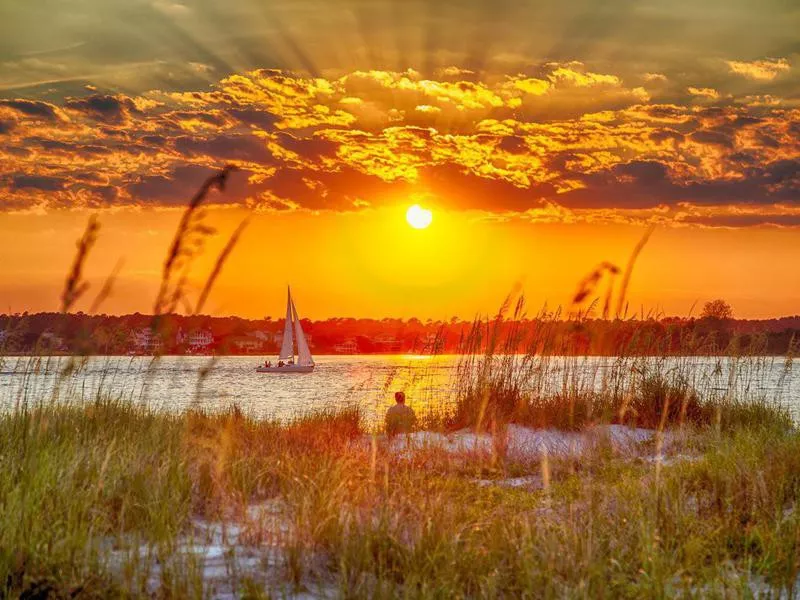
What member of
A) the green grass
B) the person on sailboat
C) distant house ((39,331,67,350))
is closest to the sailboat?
the person on sailboat

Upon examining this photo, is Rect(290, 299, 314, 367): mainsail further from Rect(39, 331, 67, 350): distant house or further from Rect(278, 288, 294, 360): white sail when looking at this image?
Rect(39, 331, 67, 350): distant house

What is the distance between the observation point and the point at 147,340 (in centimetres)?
796

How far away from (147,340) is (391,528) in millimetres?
3945

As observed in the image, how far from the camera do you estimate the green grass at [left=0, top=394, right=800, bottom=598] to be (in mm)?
4562

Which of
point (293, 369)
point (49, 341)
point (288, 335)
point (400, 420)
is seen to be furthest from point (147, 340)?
point (293, 369)

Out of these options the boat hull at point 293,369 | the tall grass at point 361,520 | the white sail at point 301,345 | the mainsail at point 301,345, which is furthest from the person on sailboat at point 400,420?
the boat hull at point 293,369

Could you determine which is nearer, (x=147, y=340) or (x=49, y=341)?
(x=147, y=340)

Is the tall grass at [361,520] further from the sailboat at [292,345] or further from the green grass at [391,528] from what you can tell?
the sailboat at [292,345]

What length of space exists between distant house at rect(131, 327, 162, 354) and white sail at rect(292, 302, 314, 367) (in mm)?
44096

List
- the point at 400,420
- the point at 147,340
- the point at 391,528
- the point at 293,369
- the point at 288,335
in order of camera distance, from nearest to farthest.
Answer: the point at 391,528
the point at 147,340
the point at 400,420
the point at 288,335
the point at 293,369

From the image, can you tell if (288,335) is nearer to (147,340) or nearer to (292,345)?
(292,345)

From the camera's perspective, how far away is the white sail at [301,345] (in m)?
57.2

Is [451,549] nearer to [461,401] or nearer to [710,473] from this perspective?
[710,473]

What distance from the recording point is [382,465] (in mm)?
8047
